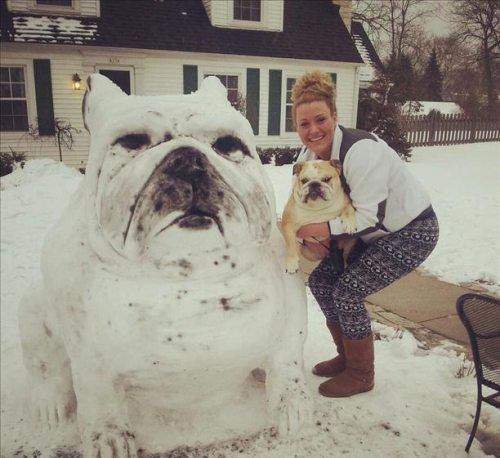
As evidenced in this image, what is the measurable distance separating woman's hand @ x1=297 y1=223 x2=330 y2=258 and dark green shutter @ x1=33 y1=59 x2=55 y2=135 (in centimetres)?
1282

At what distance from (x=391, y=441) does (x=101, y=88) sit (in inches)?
89.1

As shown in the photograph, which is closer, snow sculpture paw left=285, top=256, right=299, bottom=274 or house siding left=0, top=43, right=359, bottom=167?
snow sculpture paw left=285, top=256, right=299, bottom=274

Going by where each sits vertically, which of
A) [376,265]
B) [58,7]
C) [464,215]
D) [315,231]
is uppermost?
[58,7]

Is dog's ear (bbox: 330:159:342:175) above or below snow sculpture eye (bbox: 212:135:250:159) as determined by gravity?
below

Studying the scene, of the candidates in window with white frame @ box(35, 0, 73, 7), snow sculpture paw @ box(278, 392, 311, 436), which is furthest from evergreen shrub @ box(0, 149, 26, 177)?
snow sculpture paw @ box(278, 392, 311, 436)

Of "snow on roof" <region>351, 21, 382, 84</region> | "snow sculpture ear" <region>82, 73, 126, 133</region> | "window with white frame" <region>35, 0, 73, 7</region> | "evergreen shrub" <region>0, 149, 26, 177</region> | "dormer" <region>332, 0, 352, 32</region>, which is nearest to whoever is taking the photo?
"snow sculpture ear" <region>82, 73, 126, 133</region>

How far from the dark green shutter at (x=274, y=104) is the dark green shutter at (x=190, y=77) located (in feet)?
8.40

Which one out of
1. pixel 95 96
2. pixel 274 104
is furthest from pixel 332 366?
pixel 274 104

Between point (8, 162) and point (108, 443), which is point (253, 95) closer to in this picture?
point (8, 162)

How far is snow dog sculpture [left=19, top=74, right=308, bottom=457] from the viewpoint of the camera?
71.9 inches

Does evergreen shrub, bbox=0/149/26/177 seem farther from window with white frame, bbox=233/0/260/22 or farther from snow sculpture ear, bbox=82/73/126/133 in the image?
snow sculpture ear, bbox=82/73/126/133

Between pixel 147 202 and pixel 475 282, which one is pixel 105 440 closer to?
pixel 147 202

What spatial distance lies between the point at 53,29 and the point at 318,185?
43.4 feet

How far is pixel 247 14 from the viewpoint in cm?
1614
